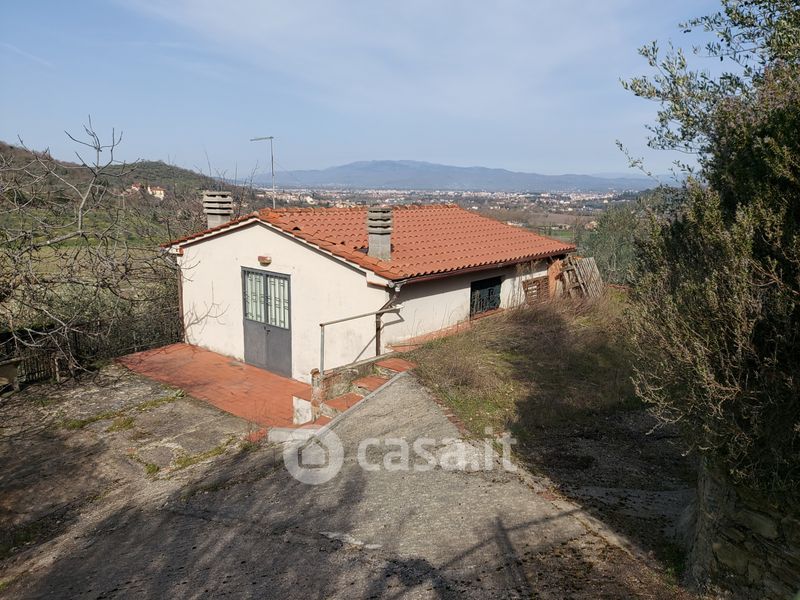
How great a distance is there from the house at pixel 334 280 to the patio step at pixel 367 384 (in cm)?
75

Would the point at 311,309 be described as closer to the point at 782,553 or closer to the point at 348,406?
the point at 348,406

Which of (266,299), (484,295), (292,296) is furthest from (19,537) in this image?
(484,295)

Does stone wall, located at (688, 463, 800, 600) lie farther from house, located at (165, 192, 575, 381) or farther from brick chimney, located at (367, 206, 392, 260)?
brick chimney, located at (367, 206, 392, 260)

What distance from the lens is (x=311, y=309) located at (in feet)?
39.5

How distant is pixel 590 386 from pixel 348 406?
4.41m

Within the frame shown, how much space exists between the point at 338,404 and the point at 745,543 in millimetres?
6113

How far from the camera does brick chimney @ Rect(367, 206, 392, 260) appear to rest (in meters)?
11.4

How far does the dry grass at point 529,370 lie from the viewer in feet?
29.4

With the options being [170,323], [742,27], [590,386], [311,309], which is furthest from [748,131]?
[170,323]

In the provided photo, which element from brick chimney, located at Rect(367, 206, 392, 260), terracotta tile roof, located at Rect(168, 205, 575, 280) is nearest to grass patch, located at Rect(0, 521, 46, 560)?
terracotta tile roof, located at Rect(168, 205, 575, 280)

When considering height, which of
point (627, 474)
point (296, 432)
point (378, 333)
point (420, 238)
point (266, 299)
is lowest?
point (296, 432)

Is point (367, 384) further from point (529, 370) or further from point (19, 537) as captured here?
point (19, 537)

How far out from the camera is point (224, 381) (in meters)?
12.4

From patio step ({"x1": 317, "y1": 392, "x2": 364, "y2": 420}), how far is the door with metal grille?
3.55m
